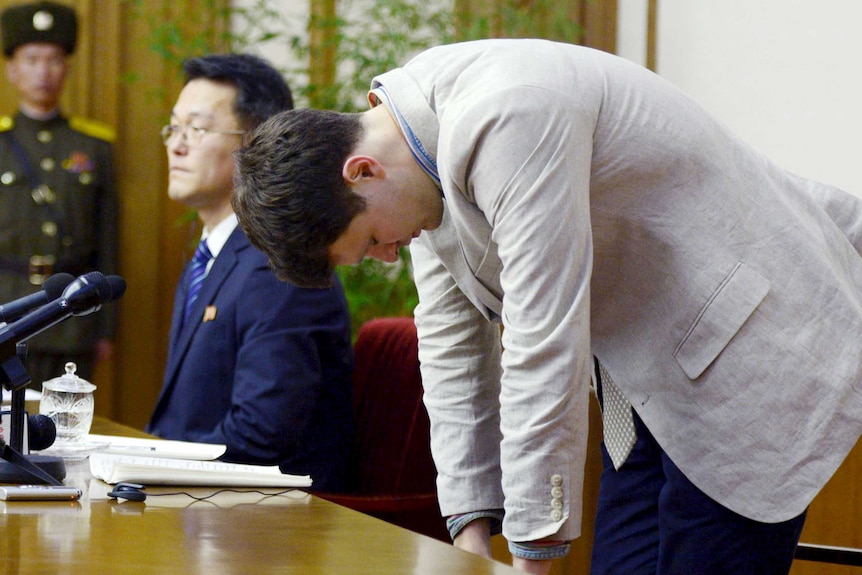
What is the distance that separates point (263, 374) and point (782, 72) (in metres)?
1.97

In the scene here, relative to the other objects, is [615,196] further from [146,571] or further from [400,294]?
[400,294]

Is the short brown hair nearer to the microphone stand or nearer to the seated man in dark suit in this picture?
the microphone stand

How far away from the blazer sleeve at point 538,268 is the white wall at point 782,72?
6.65ft

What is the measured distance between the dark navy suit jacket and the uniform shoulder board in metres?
1.66

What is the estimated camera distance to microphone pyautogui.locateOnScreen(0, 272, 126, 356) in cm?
137

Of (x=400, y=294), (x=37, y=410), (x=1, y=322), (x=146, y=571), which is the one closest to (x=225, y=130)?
(x=37, y=410)

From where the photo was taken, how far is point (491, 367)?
5.25 ft

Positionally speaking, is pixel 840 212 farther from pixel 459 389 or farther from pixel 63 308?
pixel 63 308

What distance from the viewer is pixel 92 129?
3.74 m

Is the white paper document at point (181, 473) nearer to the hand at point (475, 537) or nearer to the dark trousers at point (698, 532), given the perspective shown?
the hand at point (475, 537)

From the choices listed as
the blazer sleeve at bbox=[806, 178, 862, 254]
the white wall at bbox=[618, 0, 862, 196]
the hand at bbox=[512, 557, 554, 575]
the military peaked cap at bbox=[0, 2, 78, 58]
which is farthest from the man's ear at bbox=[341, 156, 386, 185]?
the military peaked cap at bbox=[0, 2, 78, 58]

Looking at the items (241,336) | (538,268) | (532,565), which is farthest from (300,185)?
(241,336)

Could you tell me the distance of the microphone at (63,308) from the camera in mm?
1369

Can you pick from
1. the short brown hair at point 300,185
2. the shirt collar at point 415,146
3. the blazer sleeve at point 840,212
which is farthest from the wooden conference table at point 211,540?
the blazer sleeve at point 840,212
